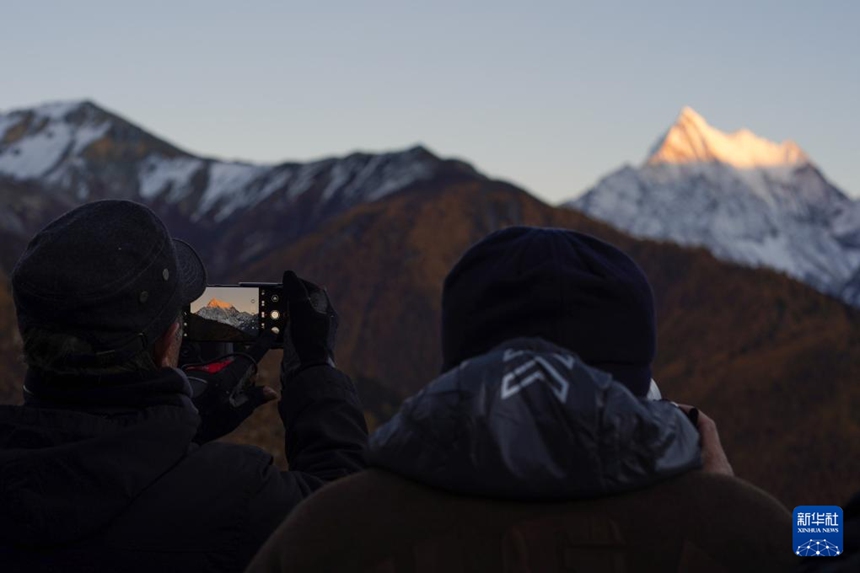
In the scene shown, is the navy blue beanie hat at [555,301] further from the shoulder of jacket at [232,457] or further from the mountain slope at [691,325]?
the mountain slope at [691,325]

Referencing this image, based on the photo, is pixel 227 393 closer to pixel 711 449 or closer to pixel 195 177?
pixel 711 449

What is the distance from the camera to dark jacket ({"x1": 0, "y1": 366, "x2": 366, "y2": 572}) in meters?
1.92

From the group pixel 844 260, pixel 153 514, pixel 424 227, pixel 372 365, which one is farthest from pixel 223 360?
pixel 844 260

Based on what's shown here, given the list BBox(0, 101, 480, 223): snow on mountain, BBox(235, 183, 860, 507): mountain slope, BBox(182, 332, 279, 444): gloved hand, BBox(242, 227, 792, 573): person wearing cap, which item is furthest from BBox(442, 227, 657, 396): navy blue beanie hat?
BBox(0, 101, 480, 223): snow on mountain

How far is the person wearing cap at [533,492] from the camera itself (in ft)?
4.17

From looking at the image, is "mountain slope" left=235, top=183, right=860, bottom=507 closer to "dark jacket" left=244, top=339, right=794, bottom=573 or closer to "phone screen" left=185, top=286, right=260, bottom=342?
"phone screen" left=185, top=286, right=260, bottom=342

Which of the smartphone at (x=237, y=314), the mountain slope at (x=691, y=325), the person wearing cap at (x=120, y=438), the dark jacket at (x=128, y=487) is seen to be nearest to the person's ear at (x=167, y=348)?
the person wearing cap at (x=120, y=438)

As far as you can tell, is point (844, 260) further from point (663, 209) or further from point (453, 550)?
point (453, 550)

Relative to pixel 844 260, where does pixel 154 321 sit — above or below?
above

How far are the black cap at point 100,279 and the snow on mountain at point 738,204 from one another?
58.0 meters

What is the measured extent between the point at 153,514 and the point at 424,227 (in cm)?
3119

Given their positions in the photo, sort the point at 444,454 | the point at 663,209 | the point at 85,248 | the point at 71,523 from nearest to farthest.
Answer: the point at 444,454
the point at 71,523
the point at 85,248
the point at 663,209

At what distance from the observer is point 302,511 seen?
4.58ft

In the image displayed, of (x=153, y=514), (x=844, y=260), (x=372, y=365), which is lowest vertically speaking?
(x=844, y=260)
